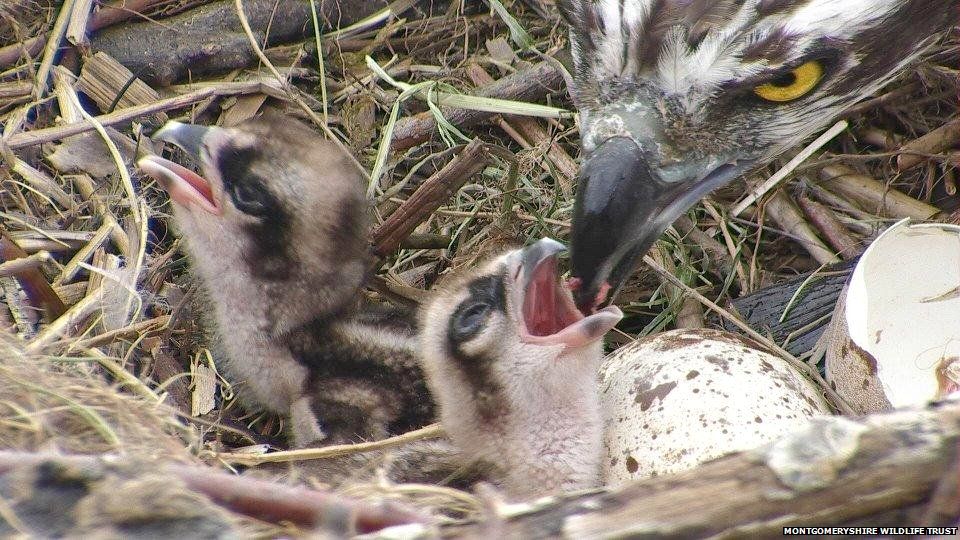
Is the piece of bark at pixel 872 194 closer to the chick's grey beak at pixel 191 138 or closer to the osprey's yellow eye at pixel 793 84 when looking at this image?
the osprey's yellow eye at pixel 793 84

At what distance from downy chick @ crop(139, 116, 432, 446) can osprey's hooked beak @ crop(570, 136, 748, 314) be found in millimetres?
677

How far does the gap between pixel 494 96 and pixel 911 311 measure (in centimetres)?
166

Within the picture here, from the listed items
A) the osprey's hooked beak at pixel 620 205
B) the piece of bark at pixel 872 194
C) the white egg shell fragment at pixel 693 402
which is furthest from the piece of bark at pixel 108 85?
the piece of bark at pixel 872 194

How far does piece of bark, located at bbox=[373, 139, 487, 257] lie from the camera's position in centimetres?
311

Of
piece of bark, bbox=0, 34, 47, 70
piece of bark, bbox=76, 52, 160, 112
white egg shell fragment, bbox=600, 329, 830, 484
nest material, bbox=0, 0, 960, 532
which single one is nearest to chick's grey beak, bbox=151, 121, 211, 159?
nest material, bbox=0, 0, 960, 532

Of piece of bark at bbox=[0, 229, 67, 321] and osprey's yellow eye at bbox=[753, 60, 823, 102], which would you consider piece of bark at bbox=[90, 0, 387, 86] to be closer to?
piece of bark at bbox=[0, 229, 67, 321]

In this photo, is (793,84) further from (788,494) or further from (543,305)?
(788,494)

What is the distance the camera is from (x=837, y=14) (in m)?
2.30

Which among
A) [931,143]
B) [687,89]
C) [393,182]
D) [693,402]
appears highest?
[393,182]

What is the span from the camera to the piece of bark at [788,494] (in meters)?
1.36

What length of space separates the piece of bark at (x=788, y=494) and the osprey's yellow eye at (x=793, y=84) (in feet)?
3.81

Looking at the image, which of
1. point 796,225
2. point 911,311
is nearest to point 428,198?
point 796,225

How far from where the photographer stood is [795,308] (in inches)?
124

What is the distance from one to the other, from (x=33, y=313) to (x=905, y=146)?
2.89 metres
